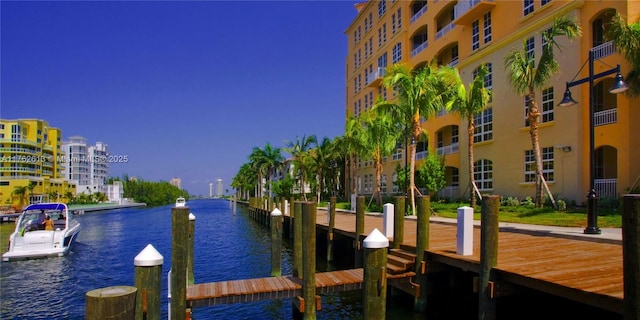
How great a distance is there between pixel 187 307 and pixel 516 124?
21.5m

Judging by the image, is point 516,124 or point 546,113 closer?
point 546,113

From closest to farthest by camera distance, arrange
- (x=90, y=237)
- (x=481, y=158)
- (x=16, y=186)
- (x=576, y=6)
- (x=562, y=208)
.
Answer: (x=562, y=208) → (x=576, y=6) → (x=481, y=158) → (x=90, y=237) → (x=16, y=186)

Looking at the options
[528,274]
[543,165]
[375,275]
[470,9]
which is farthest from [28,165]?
[528,274]

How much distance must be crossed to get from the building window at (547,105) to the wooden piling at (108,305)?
22.9 m

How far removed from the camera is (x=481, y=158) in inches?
1070

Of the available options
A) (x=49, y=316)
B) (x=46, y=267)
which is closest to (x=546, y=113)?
(x=49, y=316)

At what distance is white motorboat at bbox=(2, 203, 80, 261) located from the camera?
68.0ft

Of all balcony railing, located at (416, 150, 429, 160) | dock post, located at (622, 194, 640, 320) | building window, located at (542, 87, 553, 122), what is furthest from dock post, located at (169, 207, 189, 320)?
balcony railing, located at (416, 150, 429, 160)

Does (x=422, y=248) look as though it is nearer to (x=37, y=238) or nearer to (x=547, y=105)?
(x=547, y=105)

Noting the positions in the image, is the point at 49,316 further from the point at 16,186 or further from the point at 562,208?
the point at 16,186

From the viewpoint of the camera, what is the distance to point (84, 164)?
474ft

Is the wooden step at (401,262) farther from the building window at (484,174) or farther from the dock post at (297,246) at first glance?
the building window at (484,174)

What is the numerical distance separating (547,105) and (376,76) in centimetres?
2094

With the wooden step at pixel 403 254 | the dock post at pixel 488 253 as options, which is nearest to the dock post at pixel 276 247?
the wooden step at pixel 403 254
